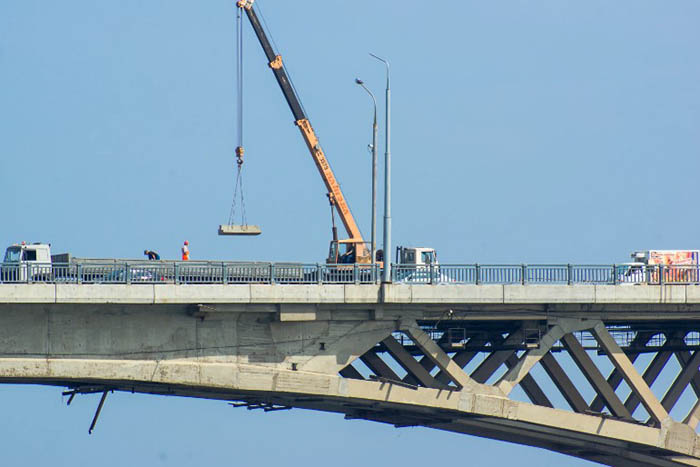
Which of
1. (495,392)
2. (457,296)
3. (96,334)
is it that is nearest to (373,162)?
(457,296)

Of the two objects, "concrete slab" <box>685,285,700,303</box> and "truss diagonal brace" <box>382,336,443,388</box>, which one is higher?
"concrete slab" <box>685,285,700,303</box>

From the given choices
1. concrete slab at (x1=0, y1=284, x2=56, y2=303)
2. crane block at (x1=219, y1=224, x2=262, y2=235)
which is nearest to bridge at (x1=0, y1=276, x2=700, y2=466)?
concrete slab at (x1=0, y1=284, x2=56, y2=303)

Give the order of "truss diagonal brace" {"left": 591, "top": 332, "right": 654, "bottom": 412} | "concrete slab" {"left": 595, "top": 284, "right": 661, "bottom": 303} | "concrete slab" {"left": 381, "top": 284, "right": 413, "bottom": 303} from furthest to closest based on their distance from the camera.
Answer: "truss diagonal brace" {"left": 591, "top": 332, "right": 654, "bottom": 412}, "concrete slab" {"left": 595, "top": 284, "right": 661, "bottom": 303}, "concrete slab" {"left": 381, "top": 284, "right": 413, "bottom": 303}

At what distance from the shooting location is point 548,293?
46.4m

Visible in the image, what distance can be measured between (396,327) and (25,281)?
12.1m

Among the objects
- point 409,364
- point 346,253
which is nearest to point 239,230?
point 346,253

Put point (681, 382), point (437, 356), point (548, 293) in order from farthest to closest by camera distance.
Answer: point (681, 382) < point (548, 293) < point (437, 356)

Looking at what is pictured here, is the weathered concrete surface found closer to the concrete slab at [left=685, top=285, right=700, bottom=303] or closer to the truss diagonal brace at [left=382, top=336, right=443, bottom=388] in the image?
the concrete slab at [left=685, top=285, right=700, bottom=303]

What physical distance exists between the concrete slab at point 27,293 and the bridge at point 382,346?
0.09 feet

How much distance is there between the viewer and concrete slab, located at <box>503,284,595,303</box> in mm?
45875

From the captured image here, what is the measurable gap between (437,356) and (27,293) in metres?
13.4

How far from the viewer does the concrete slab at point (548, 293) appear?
45875mm

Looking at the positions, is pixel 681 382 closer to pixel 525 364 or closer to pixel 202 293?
pixel 525 364

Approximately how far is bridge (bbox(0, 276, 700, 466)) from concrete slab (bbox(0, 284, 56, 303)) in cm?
3
